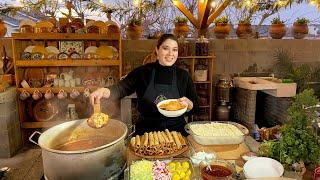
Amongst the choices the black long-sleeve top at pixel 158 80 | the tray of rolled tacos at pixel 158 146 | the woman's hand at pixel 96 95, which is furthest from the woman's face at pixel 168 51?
the tray of rolled tacos at pixel 158 146

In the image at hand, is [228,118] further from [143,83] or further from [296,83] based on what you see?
[143,83]

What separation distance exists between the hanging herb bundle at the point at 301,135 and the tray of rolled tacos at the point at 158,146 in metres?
0.53

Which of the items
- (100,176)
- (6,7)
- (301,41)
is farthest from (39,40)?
(301,41)

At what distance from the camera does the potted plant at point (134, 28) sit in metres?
4.15

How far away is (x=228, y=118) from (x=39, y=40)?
2.95 m

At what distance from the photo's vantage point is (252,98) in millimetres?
3928

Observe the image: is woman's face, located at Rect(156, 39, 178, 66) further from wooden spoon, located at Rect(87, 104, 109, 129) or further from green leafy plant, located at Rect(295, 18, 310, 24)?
green leafy plant, located at Rect(295, 18, 310, 24)

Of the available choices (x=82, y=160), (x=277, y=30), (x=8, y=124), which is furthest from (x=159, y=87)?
(x=277, y=30)

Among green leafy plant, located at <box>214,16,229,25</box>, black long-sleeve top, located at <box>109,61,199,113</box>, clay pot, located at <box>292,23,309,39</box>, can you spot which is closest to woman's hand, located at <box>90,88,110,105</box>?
black long-sleeve top, located at <box>109,61,199,113</box>

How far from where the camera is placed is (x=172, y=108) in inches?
77.8

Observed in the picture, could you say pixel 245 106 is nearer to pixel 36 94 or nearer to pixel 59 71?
pixel 59 71

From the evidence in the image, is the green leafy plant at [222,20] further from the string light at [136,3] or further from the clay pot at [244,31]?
the string light at [136,3]

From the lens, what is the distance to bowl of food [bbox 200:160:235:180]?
4.25 feet

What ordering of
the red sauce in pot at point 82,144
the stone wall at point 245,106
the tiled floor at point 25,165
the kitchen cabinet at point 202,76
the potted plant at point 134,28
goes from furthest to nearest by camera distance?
the potted plant at point 134,28 < the kitchen cabinet at point 202,76 < the stone wall at point 245,106 < the tiled floor at point 25,165 < the red sauce in pot at point 82,144
